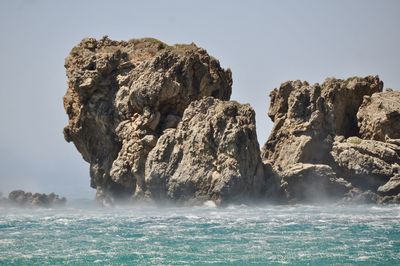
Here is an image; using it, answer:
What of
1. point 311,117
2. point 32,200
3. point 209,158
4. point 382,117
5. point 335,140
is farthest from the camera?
point 32,200

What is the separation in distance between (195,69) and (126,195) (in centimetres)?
2029

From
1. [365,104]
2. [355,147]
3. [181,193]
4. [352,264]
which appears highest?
[365,104]

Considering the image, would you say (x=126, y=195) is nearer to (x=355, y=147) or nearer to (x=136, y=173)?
(x=136, y=173)

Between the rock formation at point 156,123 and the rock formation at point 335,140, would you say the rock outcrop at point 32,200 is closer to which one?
Result: the rock formation at point 156,123

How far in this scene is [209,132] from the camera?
77.0m

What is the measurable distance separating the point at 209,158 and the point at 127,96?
58.4 ft

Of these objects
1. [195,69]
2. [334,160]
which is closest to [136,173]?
[195,69]

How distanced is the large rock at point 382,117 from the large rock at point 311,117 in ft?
14.9

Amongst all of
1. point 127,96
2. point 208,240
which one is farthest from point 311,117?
point 208,240

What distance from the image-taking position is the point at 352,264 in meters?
30.2

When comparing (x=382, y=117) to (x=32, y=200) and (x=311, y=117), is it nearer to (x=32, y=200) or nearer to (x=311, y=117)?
(x=311, y=117)

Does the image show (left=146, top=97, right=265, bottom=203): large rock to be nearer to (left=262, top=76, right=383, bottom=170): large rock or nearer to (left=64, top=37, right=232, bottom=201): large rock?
(left=64, top=37, right=232, bottom=201): large rock

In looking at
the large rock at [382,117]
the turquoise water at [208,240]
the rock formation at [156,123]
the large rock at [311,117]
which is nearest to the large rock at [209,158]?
the rock formation at [156,123]

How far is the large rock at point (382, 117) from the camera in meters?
84.2
